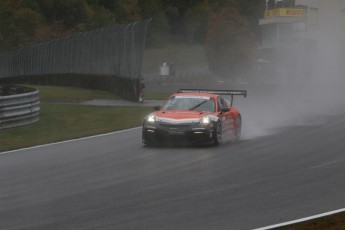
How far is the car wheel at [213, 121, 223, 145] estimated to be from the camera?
18.4 metres

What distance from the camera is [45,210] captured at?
11062mm

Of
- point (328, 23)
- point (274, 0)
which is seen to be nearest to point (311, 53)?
point (328, 23)

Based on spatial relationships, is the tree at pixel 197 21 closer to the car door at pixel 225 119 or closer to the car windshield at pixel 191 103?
the car door at pixel 225 119

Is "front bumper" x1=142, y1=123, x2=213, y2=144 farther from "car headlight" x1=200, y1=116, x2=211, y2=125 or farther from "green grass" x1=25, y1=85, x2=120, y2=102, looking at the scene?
"green grass" x1=25, y1=85, x2=120, y2=102

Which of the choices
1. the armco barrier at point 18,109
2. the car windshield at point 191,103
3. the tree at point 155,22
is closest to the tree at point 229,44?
the tree at point 155,22

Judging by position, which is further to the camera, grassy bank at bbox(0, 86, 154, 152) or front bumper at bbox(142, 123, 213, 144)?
grassy bank at bbox(0, 86, 154, 152)

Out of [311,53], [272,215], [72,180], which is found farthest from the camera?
[311,53]

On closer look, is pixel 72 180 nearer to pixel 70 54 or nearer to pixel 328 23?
pixel 70 54

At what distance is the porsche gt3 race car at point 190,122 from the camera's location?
18172 millimetres

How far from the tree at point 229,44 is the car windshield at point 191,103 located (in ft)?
→ 256

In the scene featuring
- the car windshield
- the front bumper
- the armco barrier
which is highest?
the car windshield

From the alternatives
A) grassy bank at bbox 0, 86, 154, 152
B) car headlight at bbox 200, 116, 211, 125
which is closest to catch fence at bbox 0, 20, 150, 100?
grassy bank at bbox 0, 86, 154, 152

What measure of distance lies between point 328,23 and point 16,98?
7956 centimetres

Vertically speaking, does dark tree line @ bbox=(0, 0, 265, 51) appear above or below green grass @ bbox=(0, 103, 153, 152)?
below
